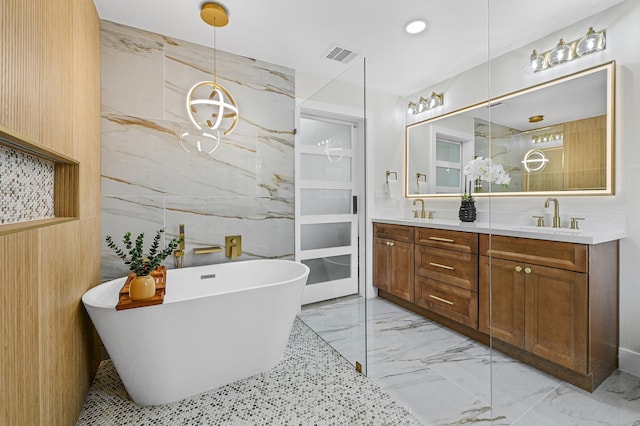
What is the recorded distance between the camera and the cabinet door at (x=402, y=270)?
114 inches

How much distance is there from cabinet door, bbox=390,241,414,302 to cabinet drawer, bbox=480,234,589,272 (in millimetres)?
777

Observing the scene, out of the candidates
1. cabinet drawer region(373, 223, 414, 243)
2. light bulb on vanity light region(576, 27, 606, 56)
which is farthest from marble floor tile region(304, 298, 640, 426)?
light bulb on vanity light region(576, 27, 606, 56)

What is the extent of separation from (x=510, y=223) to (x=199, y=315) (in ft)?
7.78

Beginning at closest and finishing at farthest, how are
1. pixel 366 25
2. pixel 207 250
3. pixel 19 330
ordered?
pixel 19 330 < pixel 366 25 < pixel 207 250

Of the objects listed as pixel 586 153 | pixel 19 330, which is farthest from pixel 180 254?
pixel 586 153

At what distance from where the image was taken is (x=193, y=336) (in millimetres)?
1608

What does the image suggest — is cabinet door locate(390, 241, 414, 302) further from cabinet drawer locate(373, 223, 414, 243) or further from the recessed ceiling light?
the recessed ceiling light

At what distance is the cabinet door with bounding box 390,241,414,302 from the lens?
9.47ft

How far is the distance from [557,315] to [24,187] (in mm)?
2810

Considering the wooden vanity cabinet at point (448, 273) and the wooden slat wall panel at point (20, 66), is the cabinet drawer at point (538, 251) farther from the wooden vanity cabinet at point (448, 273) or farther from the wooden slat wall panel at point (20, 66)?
the wooden slat wall panel at point (20, 66)

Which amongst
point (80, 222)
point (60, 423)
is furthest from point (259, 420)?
point (80, 222)

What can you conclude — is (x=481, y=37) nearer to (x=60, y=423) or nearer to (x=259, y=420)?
(x=259, y=420)

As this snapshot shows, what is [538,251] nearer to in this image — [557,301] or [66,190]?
[557,301]

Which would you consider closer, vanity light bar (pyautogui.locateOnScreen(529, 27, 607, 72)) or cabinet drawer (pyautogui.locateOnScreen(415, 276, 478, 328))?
vanity light bar (pyautogui.locateOnScreen(529, 27, 607, 72))
